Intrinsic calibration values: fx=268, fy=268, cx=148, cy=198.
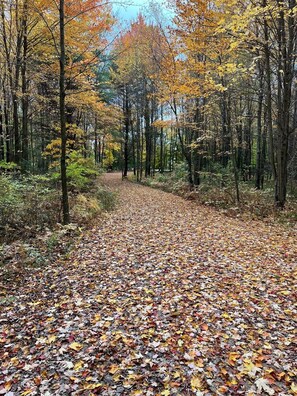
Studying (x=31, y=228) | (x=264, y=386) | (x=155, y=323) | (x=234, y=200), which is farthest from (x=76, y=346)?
(x=234, y=200)

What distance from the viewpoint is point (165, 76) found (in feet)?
49.1

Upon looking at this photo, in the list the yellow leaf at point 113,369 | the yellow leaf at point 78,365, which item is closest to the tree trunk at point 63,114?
the yellow leaf at point 78,365

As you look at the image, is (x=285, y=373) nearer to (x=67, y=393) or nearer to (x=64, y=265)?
(x=67, y=393)

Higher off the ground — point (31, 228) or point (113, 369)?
point (31, 228)

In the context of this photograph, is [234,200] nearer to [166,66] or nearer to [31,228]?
[31,228]

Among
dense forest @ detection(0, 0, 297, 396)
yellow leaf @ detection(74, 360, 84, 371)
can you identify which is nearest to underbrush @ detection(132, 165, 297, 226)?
dense forest @ detection(0, 0, 297, 396)

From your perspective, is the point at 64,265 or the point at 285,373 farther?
the point at 64,265

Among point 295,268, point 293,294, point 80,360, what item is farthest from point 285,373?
point 295,268

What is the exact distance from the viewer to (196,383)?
8.95 ft

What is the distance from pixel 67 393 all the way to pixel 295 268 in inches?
185

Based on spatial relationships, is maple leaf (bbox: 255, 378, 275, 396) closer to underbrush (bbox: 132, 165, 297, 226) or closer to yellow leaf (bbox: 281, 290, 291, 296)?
yellow leaf (bbox: 281, 290, 291, 296)

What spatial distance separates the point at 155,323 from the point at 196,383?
1.08 metres

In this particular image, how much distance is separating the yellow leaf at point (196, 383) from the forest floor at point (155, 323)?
0.04 ft

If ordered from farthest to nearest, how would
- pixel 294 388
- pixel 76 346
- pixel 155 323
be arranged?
pixel 155 323
pixel 76 346
pixel 294 388
